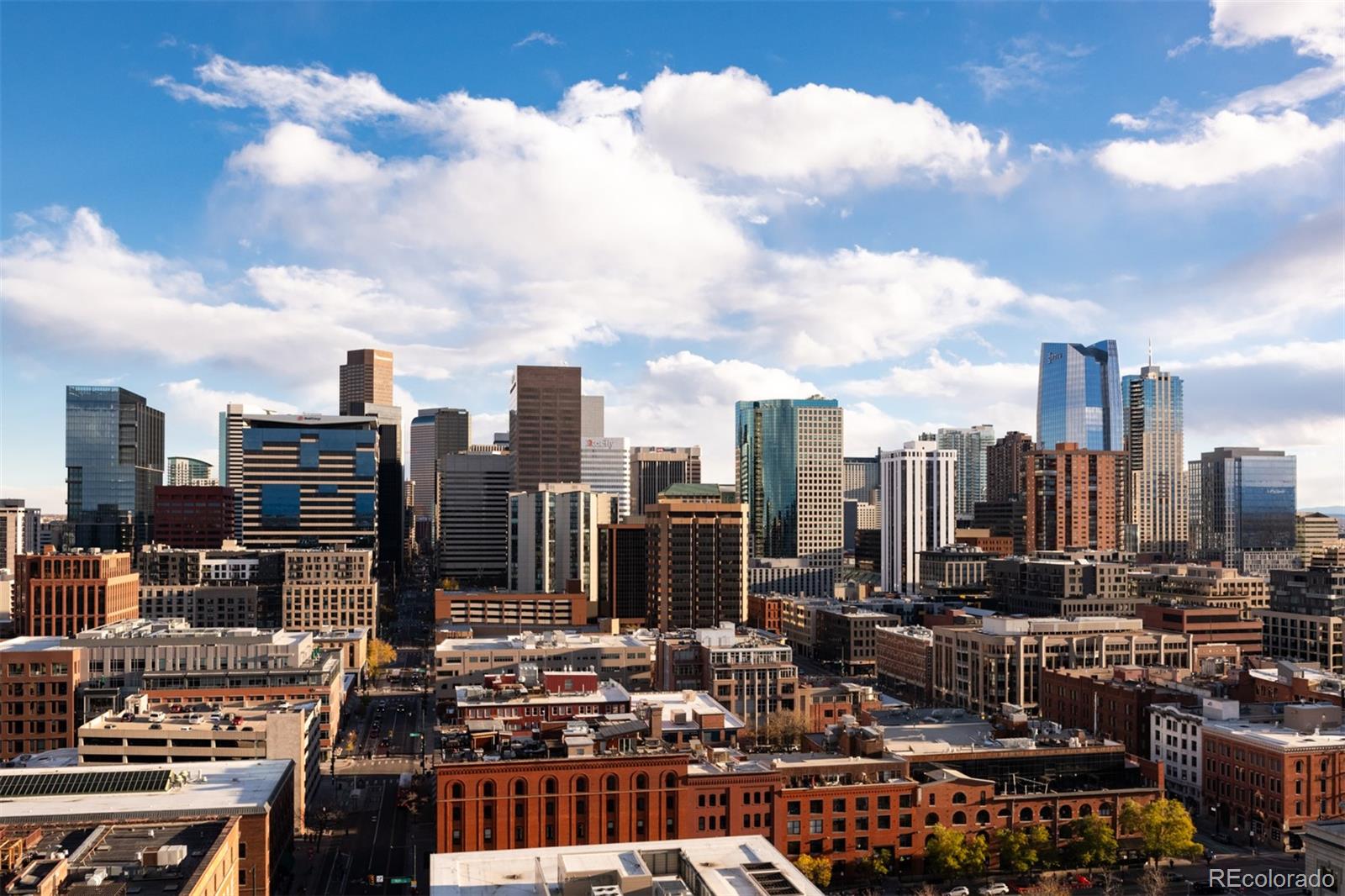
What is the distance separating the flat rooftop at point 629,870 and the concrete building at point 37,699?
296 ft

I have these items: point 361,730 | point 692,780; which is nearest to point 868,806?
point 692,780

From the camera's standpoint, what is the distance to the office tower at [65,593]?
186 meters

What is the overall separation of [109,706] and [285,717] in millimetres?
41674

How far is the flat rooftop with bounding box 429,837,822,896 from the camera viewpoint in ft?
180

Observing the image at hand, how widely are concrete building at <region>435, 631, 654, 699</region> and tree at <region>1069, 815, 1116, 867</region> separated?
269 feet

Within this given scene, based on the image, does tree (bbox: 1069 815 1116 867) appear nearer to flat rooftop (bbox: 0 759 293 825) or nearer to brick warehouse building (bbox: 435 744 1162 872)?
brick warehouse building (bbox: 435 744 1162 872)

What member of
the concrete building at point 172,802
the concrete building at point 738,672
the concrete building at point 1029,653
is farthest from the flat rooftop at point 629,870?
the concrete building at point 1029,653

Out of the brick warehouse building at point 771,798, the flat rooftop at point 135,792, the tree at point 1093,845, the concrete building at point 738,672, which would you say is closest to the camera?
the flat rooftop at point 135,792

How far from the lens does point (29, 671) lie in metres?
132

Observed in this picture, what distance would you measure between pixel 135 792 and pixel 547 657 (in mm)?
85149

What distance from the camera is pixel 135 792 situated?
85.1 metres

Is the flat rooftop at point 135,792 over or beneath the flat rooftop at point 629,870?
beneath

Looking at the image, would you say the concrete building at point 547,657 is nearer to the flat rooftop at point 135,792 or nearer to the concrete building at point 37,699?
the concrete building at point 37,699

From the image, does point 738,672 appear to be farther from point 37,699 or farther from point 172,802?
point 37,699
